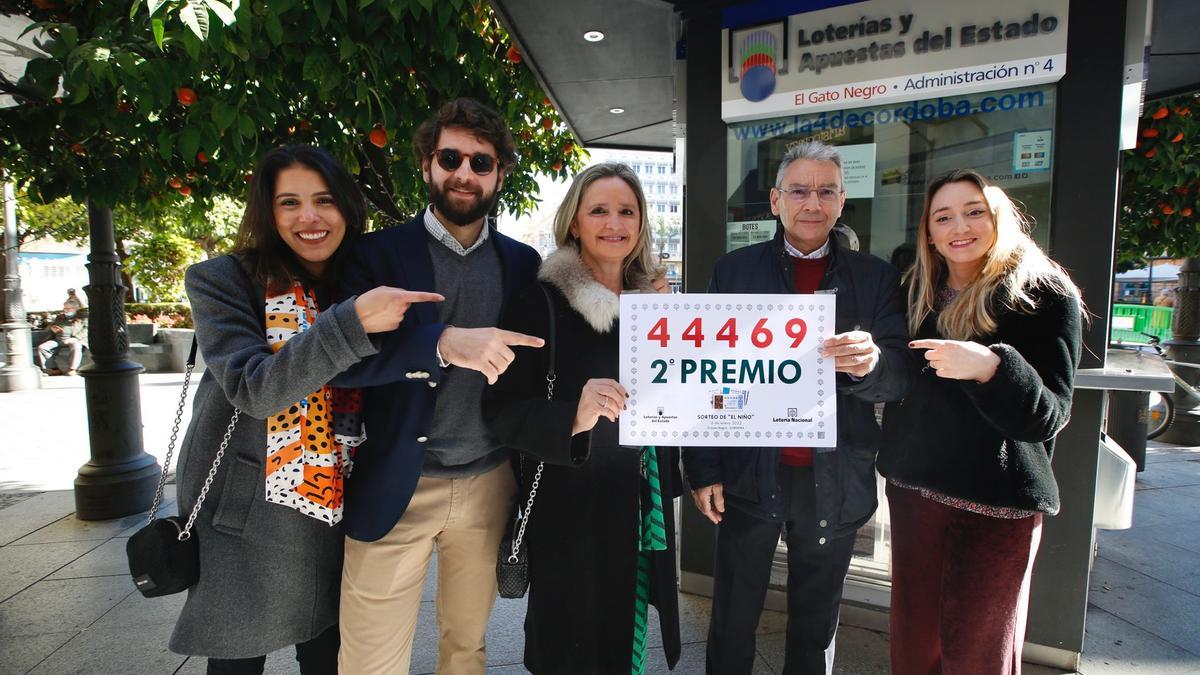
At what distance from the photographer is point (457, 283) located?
82.7 inches

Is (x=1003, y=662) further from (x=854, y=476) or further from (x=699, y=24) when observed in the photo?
(x=699, y=24)

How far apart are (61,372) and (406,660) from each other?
1679 cm

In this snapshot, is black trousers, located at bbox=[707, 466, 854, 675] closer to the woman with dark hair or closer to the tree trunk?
the woman with dark hair

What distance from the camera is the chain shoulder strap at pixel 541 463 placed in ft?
6.49

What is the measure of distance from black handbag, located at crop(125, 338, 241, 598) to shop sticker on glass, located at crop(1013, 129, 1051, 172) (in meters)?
3.54

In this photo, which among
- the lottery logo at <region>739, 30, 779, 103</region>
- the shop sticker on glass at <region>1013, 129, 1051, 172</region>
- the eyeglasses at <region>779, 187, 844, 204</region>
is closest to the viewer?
the eyeglasses at <region>779, 187, 844, 204</region>

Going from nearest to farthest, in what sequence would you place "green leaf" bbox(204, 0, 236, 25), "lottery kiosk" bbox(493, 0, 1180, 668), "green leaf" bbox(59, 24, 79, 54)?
"green leaf" bbox(204, 0, 236, 25) → "green leaf" bbox(59, 24, 79, 54) → "lottery kiosk" bbox(493, 0, 1180, 668)

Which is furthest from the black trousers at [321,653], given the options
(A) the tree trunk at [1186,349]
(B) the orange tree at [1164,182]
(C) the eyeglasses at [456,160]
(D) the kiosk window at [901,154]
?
(A) the tree trunk at [1186,349]

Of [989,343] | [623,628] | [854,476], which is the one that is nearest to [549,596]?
[623,628]

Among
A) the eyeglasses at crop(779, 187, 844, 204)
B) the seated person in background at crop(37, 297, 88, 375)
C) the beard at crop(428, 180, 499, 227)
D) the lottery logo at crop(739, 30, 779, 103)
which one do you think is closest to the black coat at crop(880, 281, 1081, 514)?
the eyeglasses at crop(779, 187, 844, 204)

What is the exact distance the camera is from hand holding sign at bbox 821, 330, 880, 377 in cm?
189

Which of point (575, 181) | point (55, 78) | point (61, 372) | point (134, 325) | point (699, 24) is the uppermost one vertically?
point (699, 24)

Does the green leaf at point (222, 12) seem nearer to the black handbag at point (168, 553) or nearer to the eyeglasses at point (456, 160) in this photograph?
the eyeglasses at point (456, 160)

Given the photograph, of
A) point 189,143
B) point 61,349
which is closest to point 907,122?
point 189,143
